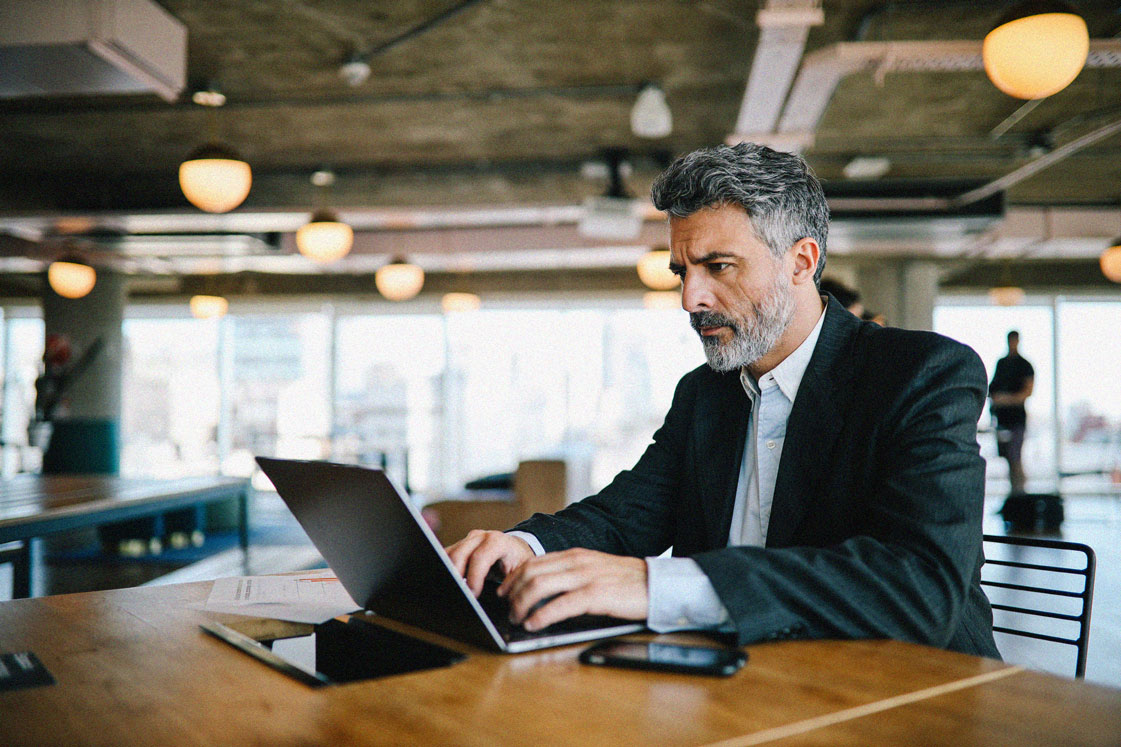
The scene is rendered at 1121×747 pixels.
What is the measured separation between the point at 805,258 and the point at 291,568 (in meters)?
5.15

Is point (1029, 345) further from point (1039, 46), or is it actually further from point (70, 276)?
point (70, 276)

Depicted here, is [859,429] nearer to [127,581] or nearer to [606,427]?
[127,581]

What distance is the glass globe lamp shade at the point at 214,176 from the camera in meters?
3.69

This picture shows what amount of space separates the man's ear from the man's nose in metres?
0.17

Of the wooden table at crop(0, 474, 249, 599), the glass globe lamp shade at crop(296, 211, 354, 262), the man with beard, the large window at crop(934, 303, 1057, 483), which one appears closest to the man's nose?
the man with beard

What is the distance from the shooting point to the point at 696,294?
4.71 ft

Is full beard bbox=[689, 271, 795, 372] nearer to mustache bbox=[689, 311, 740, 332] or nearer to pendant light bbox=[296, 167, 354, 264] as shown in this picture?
mustache bbox=[689, 311, 740, 332]

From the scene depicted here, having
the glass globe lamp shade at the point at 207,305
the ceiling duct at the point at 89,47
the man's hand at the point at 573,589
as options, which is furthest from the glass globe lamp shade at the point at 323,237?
the glass globe lamp shade at the point at 207,305

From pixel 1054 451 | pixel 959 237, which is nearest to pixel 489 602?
pixel 959 237

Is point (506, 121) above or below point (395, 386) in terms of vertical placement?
above

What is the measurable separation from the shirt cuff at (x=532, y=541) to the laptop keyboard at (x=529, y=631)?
6.9 inches

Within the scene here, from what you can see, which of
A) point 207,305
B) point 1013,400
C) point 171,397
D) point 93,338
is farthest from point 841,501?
point 171,397

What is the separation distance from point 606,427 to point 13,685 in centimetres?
1114

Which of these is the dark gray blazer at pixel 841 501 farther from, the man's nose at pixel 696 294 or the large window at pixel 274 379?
the large window at pixel 274 379
